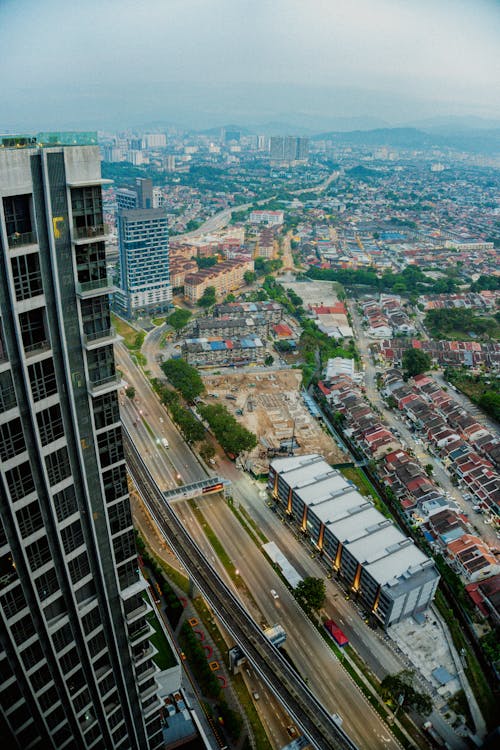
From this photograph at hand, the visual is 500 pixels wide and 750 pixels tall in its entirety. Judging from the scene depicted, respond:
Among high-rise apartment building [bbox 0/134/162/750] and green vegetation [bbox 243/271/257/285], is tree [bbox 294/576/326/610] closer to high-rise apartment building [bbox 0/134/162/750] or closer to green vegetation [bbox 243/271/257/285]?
high-rise apartment building [bbox 0/134/162/750]

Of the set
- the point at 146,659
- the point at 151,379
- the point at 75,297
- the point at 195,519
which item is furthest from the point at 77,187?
the point at 151,379

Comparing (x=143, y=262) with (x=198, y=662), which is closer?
(x=198, y=662)

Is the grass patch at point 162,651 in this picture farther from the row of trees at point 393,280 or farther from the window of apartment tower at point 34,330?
the row of trees at point 393,280

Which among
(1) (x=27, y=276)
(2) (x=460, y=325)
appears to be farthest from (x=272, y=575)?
(2) (x=460, y=325)

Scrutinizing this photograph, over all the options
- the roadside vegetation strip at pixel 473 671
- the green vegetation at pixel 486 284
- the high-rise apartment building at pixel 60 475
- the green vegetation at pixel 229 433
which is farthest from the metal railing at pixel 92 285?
the green vegetation at pixel 486 284

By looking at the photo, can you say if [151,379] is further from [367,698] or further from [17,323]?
[17,323]

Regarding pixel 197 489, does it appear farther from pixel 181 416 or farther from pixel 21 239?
pixel 21 239
